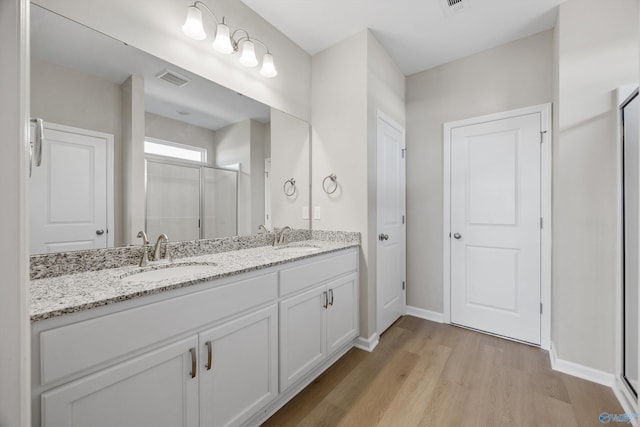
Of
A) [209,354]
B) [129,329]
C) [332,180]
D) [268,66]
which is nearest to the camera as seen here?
[129,329]

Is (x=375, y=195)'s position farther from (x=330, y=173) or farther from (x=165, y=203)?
(x=165, y=203)

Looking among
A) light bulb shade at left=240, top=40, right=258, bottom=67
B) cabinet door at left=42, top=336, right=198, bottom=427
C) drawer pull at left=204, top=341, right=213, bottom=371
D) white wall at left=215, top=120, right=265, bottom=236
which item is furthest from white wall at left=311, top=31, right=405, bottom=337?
cabinet door at left=42, top=336, right=198, bottom=427

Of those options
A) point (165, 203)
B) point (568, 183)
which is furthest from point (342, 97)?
point (568, 183)

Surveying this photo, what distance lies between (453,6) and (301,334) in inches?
101

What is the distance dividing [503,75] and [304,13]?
1862mm

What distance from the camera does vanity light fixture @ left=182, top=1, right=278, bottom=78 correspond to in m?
1.55

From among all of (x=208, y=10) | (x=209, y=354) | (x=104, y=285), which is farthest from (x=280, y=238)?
(x=208, y=10)

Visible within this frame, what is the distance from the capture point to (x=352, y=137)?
230 centimetres

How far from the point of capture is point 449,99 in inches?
108

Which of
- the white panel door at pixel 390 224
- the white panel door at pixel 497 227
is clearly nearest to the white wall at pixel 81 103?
the white panel door at pixel 390 224

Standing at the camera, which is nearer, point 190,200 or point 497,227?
point 190,200

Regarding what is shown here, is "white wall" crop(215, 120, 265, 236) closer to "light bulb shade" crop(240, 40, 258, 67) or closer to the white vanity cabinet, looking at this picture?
"light bulb shade" crop(240, 40, 258, 67)

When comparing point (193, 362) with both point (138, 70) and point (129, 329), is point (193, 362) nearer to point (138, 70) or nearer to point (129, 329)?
point (129, 329)

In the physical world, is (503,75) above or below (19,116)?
above
